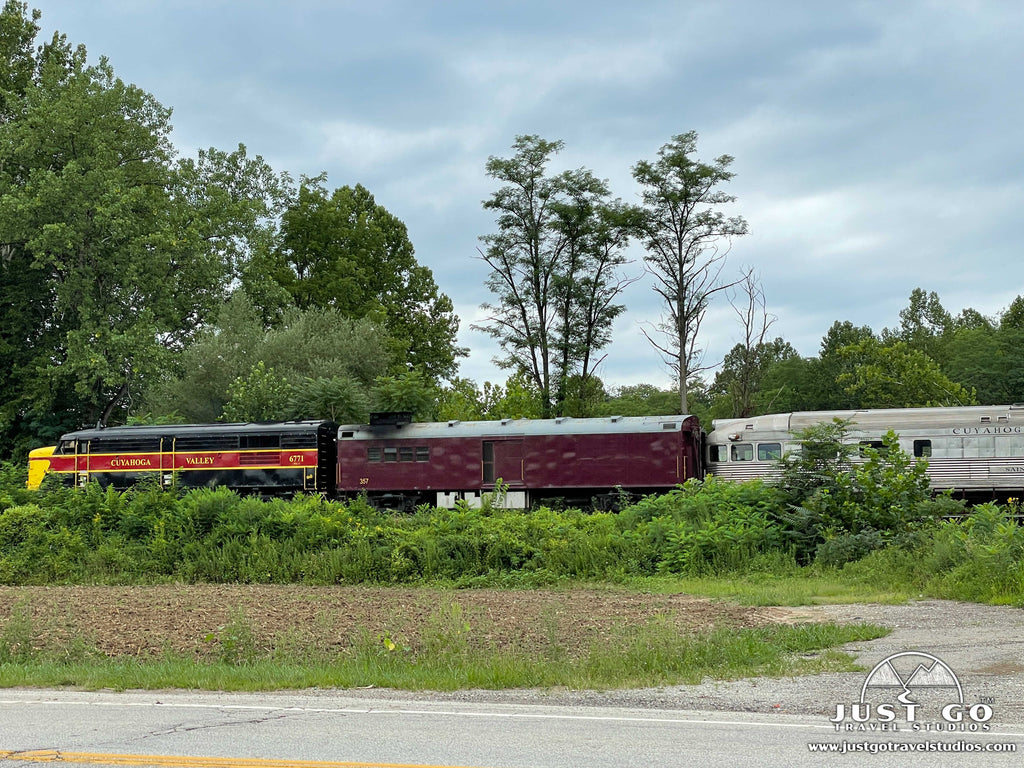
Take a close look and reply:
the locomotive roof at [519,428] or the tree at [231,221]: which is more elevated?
the tree at [231,221]

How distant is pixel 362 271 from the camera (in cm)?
6506

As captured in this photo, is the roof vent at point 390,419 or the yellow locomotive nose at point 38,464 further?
the yellow locomotive nose at point 38,464

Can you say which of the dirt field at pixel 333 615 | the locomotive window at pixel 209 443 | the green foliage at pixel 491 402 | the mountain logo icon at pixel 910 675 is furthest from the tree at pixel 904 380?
the mountain logo icon at pixel 910 675

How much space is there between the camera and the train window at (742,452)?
111ft

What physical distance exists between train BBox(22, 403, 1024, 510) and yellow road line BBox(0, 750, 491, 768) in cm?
2254

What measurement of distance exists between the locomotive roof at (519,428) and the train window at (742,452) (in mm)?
1728

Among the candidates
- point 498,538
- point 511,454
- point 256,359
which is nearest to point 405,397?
point 511,454

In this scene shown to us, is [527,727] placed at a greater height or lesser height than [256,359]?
lesser

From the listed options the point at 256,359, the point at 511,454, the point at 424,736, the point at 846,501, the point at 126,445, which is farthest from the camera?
the point at 256,359

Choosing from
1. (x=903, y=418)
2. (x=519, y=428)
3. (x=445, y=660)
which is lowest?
(x=445, y=660)

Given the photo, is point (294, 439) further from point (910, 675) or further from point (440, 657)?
point (910, 675)

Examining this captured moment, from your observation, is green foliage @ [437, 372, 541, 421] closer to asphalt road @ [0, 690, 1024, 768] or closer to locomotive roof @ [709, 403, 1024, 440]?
locomotive roof @ [709, 403, 1024, 440]

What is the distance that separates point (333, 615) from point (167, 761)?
29.7ft

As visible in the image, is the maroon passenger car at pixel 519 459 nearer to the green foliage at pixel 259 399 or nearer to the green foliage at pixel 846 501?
the green foliage at pixel 259 399
